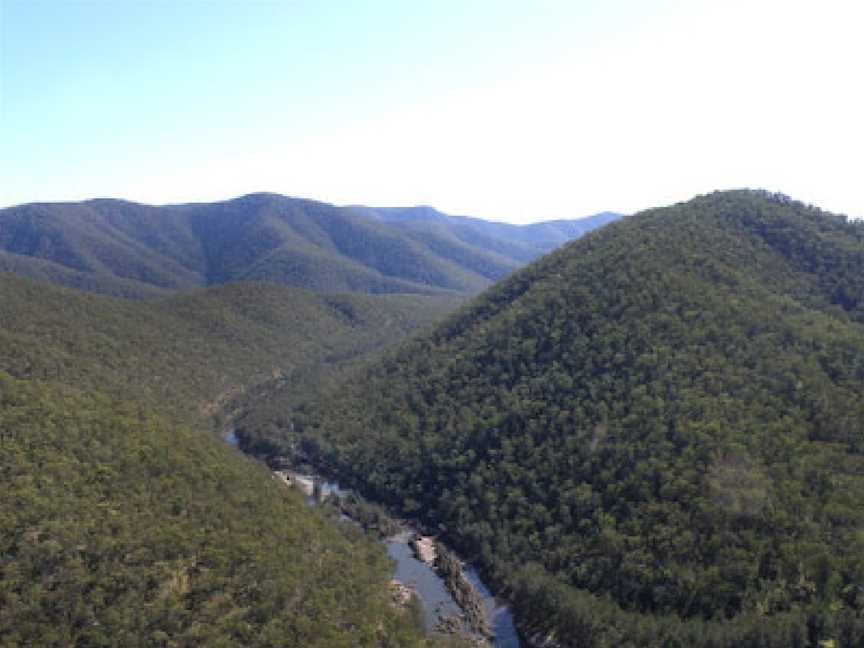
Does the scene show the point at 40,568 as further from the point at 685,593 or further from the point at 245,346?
the point at 245,346

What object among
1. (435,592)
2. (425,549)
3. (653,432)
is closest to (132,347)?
(425,549)

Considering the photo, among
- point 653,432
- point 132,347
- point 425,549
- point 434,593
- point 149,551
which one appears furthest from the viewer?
point 132,347

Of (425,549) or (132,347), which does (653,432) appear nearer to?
(425,549)

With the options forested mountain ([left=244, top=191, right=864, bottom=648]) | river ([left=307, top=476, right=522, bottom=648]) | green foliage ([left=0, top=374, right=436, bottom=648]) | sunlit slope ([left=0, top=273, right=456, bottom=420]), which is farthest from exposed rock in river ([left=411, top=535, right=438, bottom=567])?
sunlit slope ([left=0, top=273, right=456, bottom=420])

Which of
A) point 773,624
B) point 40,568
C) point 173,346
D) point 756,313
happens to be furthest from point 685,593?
point 173,346


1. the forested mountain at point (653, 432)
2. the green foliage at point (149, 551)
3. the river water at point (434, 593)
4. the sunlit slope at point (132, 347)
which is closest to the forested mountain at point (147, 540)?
the green foliage at point (149, 551)

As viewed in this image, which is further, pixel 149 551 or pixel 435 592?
pixel 435 592

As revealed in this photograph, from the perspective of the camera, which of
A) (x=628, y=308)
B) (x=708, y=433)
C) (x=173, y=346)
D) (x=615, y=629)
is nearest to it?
(x=615, y=629)

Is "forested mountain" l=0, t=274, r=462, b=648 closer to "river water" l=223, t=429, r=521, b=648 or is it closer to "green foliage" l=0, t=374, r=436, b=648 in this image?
"green foliage" l=0, t=374, r=436, b=648
